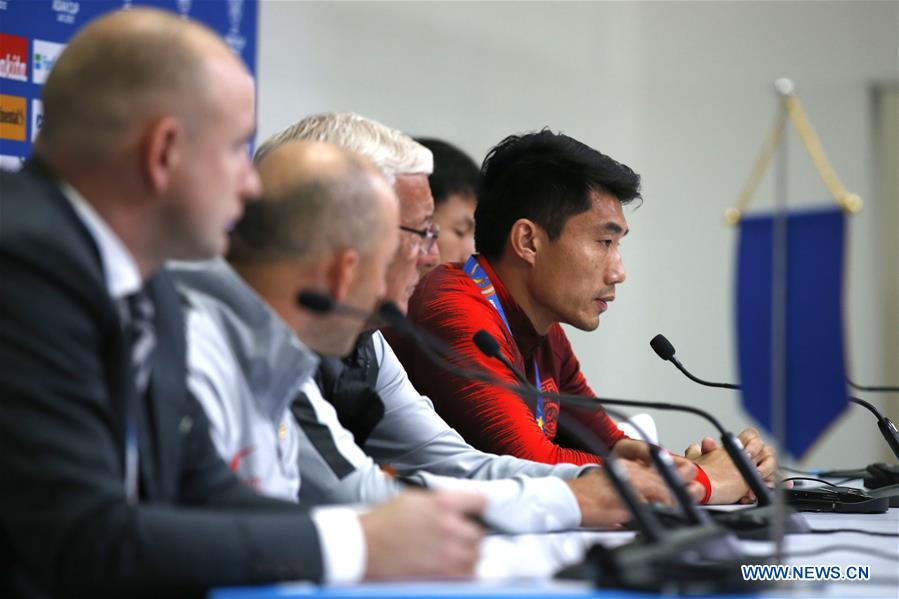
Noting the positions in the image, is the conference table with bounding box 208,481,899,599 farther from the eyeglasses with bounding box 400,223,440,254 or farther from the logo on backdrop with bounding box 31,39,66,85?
the logo on backdrop with bounding box 31,39,66,85

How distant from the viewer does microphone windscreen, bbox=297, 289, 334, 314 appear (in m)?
1.41

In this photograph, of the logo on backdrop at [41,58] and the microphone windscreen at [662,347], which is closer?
the microphone windscreen at [662,347]

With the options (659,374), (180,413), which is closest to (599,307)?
(180,413)

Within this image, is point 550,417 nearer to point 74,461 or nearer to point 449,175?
point 449,175

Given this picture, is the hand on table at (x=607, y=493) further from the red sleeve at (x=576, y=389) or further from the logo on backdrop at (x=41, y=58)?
the logo on backdrop at (x=41, y=58)

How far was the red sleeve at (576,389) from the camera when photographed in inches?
111

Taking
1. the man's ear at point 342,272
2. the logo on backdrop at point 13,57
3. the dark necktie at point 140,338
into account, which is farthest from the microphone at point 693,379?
the logo on backdrop at point 13,57

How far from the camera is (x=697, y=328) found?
5516mm

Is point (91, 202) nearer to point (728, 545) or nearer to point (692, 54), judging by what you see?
point (728, 545)

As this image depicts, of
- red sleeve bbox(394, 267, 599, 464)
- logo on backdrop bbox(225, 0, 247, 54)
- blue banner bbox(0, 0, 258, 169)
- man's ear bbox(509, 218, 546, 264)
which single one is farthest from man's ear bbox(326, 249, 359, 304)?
logo on backdrop bbox(225, 0, 247, 54)

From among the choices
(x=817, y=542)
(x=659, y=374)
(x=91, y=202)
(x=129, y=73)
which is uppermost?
(x=129, y=73)

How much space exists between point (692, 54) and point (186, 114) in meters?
4.75

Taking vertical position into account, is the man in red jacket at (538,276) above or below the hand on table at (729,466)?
above

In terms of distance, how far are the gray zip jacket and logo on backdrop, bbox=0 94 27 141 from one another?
1.25 metres
